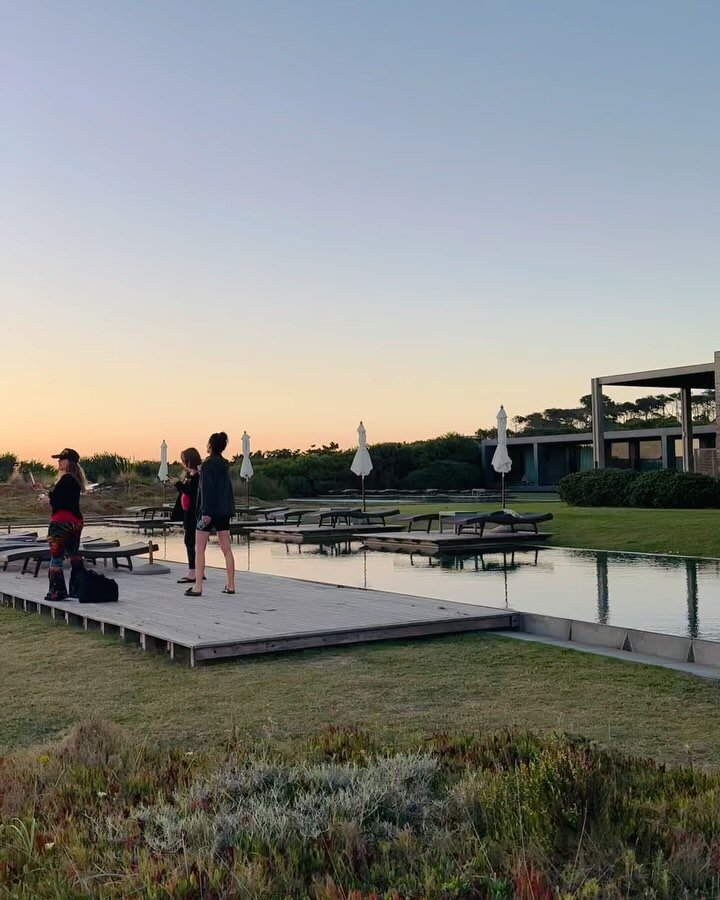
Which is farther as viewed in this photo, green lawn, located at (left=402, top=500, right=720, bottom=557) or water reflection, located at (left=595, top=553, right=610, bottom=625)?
green lawn, located at (left=402, top=500, right=720, bottom=557)

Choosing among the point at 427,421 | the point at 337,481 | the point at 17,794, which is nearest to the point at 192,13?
the point at 17,794

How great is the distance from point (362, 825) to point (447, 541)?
12.8 meters

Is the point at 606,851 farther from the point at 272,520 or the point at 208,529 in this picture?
the point at 272,520

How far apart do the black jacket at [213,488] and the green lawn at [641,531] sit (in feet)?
25.4

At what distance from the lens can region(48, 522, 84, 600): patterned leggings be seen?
29.1 feet

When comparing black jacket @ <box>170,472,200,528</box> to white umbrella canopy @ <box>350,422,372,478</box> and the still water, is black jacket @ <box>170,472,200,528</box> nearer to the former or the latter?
the still water

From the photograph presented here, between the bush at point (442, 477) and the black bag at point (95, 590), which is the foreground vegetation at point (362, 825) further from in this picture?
the bush at point (442, 477)

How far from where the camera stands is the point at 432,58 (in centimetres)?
1808

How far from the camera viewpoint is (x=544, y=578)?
37.2 feet

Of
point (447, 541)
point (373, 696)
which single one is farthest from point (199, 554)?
point (447, 541)

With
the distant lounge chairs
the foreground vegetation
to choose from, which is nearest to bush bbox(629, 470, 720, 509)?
the distant lounge chairs

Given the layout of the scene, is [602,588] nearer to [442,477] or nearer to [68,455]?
[68,455]

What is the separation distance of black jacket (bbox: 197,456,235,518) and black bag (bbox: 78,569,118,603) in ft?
3.64

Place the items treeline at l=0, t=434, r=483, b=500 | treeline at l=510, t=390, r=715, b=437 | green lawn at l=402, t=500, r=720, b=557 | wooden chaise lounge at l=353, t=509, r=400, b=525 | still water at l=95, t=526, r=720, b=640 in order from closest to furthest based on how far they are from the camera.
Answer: still water at l=95, t=526, r=720, b=640 < green lawn at l=402, t=500, r=720, b=557 < wooden chaise lounge at l=353, t=509, r=400, b=525 < treeline at l=0, t=434, r=483, b=500 < treeline at l=510, t=390, r=715, b=437
